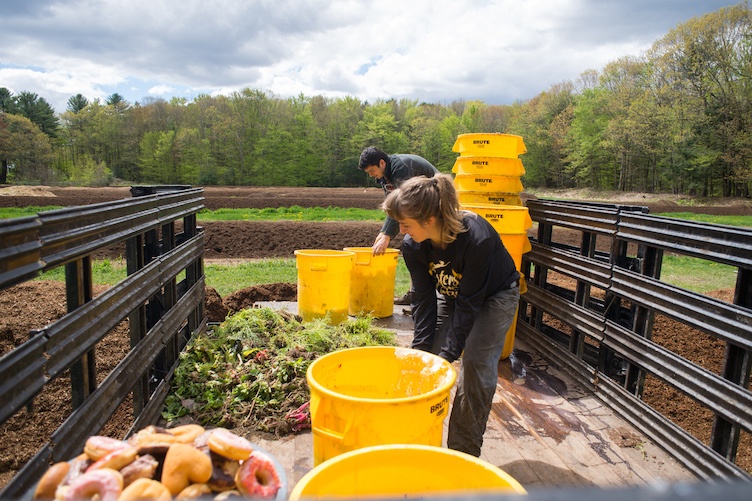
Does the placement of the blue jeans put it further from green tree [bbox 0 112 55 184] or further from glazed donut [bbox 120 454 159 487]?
green tree [bbox 0 112 55 184]

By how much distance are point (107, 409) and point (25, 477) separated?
2.58 feet

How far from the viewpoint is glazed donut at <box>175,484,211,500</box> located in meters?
1.34

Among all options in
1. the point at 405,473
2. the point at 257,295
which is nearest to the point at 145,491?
the point at 405,473

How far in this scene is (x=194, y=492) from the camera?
1.36 metres

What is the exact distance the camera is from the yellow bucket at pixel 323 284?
5723 millimetres

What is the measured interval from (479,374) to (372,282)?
3302mm

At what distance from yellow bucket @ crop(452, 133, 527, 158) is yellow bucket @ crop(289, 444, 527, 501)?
4218 mm

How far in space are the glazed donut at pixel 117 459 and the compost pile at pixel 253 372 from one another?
2018 millimetres

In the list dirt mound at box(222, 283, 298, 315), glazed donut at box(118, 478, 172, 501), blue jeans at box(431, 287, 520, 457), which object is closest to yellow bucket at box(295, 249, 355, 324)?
dirt mound at box(222, 283, 298, 315)

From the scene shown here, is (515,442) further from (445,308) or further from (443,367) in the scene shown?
(443,367)

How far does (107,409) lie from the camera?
232 centimetres

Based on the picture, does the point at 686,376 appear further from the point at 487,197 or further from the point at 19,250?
the point at 19,250

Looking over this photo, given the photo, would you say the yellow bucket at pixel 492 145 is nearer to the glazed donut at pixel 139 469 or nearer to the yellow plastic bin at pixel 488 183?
the yellow plastic bin at pixel 488 183

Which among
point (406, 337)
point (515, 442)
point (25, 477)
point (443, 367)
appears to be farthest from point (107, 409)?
point (406, 337)
